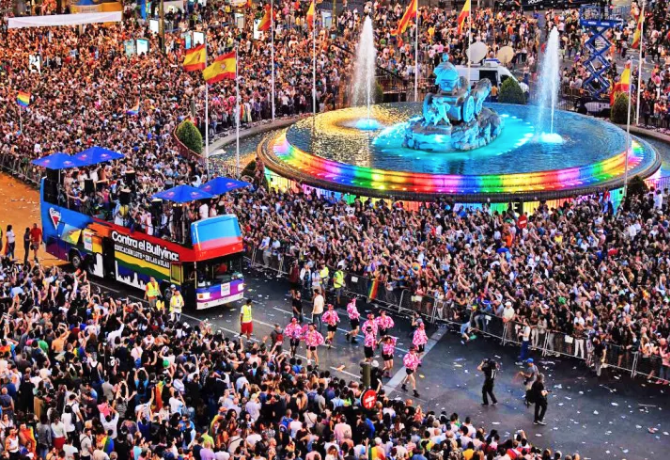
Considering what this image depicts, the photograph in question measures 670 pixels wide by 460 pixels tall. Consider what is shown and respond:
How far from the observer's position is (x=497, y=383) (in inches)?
1208

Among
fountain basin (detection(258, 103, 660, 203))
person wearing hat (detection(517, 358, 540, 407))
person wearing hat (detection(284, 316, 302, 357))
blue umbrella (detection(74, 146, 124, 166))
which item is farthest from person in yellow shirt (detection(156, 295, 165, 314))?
fountain basin (detection(258, 103, 660, 203))

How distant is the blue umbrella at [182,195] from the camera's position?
36.0 m

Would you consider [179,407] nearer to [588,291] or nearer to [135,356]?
[135,356]

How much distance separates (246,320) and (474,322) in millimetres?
6188

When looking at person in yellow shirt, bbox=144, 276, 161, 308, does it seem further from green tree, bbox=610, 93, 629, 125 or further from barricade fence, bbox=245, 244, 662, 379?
green tree, bbox=610, 93, 629, 125

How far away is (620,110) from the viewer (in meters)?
55.9

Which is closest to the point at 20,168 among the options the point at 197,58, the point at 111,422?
the point at 197,58

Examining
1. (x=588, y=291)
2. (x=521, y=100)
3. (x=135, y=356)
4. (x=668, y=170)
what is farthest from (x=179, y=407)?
(x=521, y=100)

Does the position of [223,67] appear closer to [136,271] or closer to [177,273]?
[136,271]

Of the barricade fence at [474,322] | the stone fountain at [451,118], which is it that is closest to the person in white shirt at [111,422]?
the barricade fence at [474,322]

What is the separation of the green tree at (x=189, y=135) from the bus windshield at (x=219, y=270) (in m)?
15.8

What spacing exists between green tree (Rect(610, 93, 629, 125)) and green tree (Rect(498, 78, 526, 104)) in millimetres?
4712

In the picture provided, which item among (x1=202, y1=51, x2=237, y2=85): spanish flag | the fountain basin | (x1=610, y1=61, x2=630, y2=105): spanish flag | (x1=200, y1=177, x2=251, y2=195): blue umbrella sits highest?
(x1=202, y1=51, x2=237, y2=85): spanish flag

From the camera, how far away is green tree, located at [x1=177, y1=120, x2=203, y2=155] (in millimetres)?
50031
